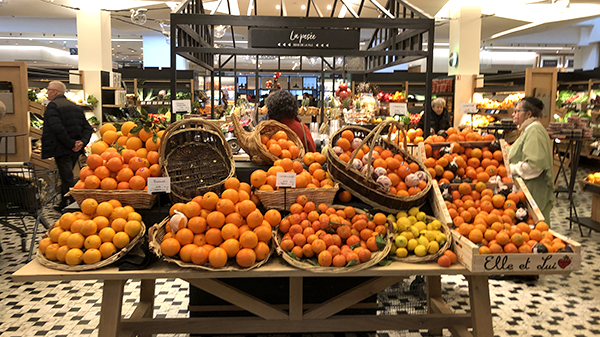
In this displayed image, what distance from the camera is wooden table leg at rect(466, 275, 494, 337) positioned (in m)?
2.30

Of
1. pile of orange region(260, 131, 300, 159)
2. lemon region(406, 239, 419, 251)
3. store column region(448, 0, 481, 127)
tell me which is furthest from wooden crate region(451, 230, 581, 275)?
store column region(448, 0, 481, 127)

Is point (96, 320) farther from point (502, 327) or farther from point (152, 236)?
point (502, 327)

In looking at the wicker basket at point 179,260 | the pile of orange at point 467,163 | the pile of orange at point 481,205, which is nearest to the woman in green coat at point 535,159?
the pile of orange at point 467,163

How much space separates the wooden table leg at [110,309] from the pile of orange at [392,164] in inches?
55.6

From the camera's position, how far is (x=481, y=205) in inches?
107

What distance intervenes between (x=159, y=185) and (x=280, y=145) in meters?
0.85

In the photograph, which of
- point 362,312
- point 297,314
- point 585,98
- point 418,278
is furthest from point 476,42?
point 297,314

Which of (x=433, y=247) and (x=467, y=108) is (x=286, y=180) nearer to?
(x=433, y=247)

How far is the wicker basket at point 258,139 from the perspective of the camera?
2.85 metres

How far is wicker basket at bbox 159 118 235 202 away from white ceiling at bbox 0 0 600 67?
805 cm

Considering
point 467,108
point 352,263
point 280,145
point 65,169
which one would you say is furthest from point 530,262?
point 65,169

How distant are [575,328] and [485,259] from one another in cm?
157

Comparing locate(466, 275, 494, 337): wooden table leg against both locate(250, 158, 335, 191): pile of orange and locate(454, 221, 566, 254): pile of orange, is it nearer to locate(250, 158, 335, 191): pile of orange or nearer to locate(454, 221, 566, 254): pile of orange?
locate(454, 221, 566, 254): pile of orange

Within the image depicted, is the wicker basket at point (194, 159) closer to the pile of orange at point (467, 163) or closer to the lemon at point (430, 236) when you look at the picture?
the lemon at point (430, 236)
